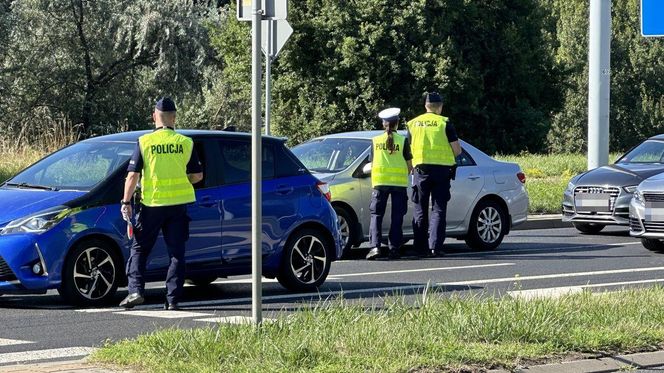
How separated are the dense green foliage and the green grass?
15266 mm

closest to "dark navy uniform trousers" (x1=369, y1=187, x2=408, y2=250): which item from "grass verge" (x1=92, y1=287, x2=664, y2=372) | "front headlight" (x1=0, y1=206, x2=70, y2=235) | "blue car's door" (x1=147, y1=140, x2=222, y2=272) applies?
"blue car's door" (x1=147, y1=140, x2=222, y2=272)

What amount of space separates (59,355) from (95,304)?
2.61m

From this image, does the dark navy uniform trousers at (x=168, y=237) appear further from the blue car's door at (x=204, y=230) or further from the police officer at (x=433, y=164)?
the police officer at (x=433, y=164)

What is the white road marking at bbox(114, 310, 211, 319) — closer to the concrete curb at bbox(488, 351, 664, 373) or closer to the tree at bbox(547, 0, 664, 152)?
the concrete curb at bbox(488, 351, 664, 373)

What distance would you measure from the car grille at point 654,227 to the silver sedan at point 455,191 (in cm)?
188

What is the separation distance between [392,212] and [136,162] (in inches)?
219

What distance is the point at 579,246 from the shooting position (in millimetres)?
18672

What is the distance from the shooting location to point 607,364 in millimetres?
8852

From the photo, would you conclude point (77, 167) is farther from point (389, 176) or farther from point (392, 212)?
point (392, 212)

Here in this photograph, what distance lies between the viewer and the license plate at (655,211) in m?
17.2

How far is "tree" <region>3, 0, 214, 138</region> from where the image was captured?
4994 centimetres

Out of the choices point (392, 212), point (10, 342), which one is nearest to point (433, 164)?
point (392, 212)

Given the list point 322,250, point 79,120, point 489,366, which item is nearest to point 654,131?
point 79,120

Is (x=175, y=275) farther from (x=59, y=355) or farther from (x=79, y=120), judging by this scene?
(x=79, y=120)
